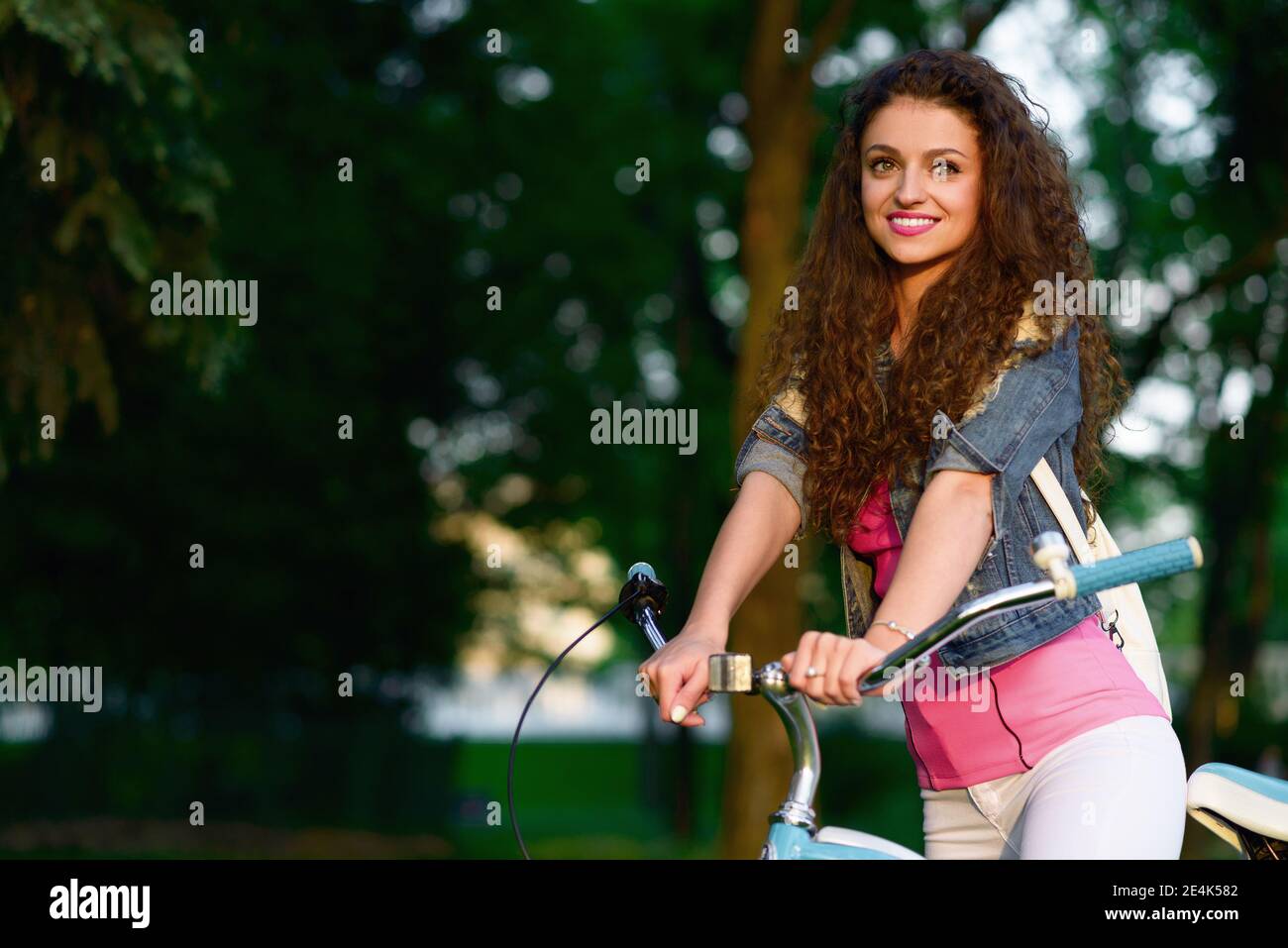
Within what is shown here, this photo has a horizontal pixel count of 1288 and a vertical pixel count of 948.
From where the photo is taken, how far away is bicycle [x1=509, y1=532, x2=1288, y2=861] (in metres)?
2.13

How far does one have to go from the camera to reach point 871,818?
77.0 ft

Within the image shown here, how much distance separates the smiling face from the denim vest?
194mm

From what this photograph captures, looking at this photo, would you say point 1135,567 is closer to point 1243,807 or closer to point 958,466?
point 958,466

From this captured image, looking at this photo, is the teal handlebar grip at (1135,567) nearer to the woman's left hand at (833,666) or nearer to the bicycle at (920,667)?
the bicycle at (920,667)

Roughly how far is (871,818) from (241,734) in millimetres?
8786

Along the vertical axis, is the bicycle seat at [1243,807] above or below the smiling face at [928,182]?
below

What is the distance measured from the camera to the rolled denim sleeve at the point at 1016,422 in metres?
2.50

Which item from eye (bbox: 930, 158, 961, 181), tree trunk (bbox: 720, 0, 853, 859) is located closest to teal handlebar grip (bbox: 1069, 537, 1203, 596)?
eye (bbox: 930, 158, 961, 181)

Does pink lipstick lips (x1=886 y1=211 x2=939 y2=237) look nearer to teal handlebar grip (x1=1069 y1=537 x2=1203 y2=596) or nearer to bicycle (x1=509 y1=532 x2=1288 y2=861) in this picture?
bicycle (x1=509 y1=532 x2=1288 y2=861)

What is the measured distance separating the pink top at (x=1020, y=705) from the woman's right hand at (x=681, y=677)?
0.36 meters

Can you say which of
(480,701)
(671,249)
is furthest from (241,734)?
(671,249)

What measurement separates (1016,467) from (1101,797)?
49cm

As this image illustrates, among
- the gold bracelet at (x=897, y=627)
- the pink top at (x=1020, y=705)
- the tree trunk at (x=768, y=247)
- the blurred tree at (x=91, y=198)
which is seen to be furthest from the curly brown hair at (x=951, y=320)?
the tree trunk at (x=768, y=247)

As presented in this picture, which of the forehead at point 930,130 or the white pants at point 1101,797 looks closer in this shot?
the white pants at point 1101,797
